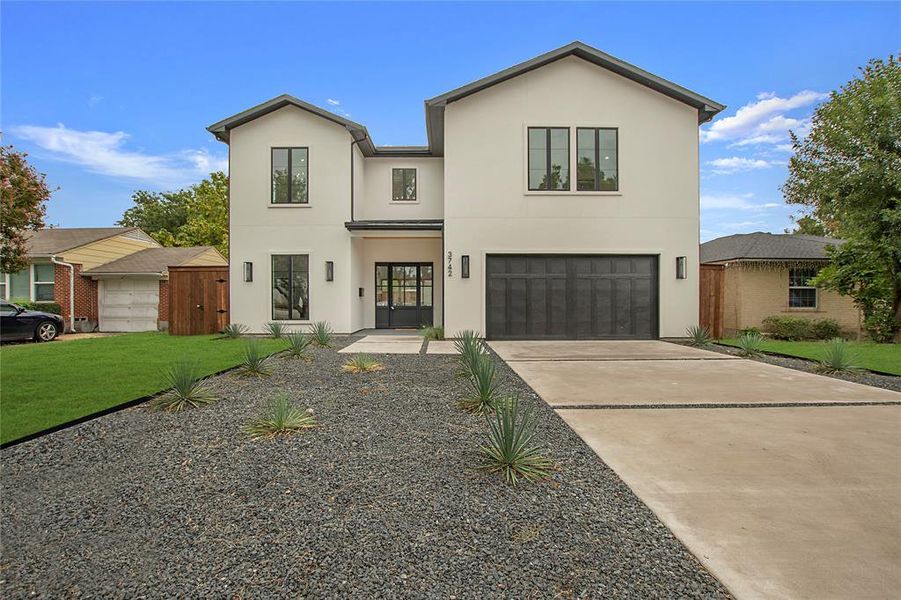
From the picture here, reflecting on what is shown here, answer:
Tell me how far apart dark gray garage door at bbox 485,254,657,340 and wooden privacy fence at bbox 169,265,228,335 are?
821 cm

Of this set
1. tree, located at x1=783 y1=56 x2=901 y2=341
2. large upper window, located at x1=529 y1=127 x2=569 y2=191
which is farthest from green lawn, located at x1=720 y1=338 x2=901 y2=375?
large upper window, located at x1=529 y1=127 x2=569 y2=191

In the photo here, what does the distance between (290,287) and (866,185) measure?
17.6 metres

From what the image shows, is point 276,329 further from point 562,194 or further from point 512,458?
point 512,458

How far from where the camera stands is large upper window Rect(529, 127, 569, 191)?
12281 mm

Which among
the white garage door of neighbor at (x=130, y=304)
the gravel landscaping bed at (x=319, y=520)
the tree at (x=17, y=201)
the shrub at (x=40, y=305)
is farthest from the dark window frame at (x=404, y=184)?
the shrub at (x=40, y=305)

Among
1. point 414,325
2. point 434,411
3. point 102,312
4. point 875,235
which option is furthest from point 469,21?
point 102,312

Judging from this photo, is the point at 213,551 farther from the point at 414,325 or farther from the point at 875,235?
the point at 875,235

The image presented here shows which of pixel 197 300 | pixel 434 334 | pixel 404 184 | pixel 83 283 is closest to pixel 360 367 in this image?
pixel 434 334

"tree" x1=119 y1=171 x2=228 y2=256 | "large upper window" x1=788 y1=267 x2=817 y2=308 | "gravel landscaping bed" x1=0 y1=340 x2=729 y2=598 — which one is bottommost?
"gravel landscaping bed" x1=0 y1=340 x2=729 y2=598

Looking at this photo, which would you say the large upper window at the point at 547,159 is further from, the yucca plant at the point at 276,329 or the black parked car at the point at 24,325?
the black parked car at the point at 24,325

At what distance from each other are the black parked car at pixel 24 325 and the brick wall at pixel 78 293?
135 inches

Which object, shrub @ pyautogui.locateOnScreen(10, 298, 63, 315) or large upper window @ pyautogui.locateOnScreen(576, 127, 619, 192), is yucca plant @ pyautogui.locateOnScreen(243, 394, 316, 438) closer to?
large upper window @ pyautogui.locateOnScreen(576, 127, 619, 192)

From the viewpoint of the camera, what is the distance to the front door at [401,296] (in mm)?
15812

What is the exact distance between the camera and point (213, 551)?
7.86ft
